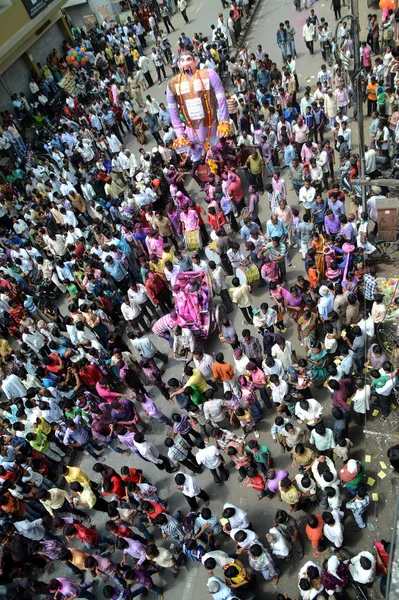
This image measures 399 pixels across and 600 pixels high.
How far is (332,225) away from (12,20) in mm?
17151

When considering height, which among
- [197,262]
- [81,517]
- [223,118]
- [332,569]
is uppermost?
[223,118]

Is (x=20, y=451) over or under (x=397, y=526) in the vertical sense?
under

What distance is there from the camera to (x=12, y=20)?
1922 cm

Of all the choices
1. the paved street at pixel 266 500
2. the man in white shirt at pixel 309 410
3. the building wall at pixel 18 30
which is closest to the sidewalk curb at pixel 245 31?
the building wall at pixel 18 30

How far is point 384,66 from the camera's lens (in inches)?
495

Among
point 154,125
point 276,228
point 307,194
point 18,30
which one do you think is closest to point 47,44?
point 18,30

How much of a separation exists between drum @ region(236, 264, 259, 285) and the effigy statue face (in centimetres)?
514

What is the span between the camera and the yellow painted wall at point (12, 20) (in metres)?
18.6

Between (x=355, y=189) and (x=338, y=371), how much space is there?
197 inches

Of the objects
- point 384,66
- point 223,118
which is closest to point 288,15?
point 384,66

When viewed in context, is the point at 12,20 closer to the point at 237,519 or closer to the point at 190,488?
the point at 190,488

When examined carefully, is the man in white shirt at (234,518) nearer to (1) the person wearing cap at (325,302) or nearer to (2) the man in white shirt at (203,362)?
(2) the man in white shirt at (203,362)

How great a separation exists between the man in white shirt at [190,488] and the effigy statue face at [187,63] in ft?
29.0

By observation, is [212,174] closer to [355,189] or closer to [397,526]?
[355,189]
